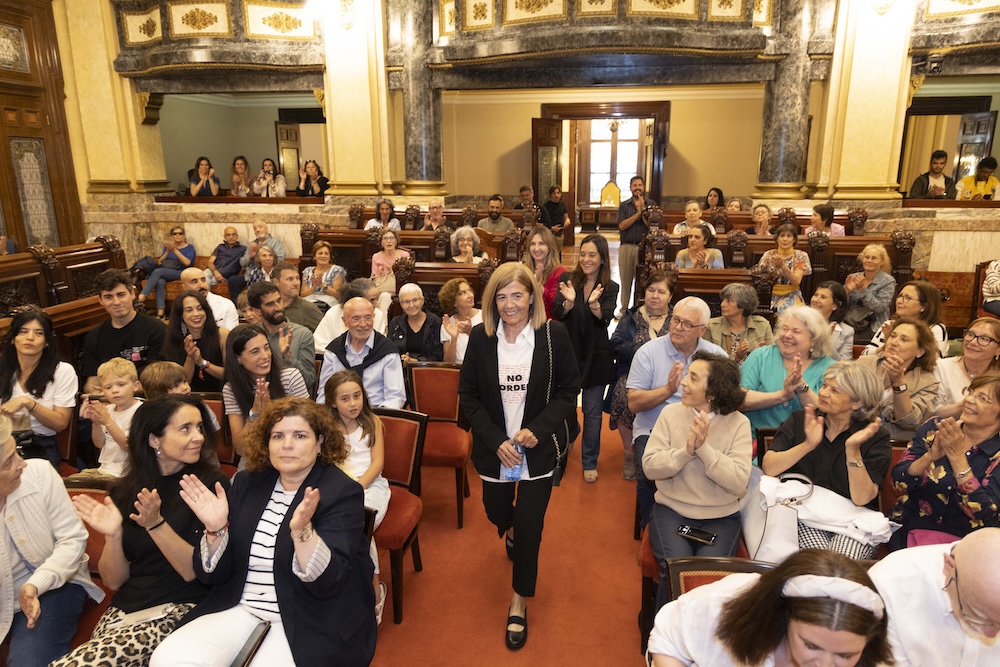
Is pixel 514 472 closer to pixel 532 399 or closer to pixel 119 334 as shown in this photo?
pixel 532 399

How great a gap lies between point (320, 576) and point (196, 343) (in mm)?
2331

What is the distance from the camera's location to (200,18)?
8.12 metres

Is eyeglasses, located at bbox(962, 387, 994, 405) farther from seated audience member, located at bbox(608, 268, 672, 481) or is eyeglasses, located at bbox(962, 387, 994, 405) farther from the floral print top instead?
seated audience member, located at bbox(608, 268, 672, 481)

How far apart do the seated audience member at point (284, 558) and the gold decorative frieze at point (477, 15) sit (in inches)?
275

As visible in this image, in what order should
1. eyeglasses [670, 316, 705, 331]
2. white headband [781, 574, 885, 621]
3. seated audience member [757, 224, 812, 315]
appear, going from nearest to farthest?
white headband [781, 574, 885, 621] < eyeglasses [670, 316, 705, 331] < seated audience member [757, 224, 812, 315]

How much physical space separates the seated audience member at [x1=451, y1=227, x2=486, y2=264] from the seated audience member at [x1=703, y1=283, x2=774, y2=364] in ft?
8.62

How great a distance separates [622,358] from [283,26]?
22.6 ft

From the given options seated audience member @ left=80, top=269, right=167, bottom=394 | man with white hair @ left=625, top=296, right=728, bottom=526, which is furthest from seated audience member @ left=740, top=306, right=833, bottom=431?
seated audience member @ left=80, top=269, right=167, bottom=394

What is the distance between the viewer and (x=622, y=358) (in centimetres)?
377

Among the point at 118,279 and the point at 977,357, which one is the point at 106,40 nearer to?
the point at 118,279

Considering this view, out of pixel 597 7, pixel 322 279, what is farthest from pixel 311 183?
pixel 597 7

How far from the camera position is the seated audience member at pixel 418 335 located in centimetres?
415

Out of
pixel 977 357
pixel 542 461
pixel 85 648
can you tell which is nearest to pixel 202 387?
pixel 85 648

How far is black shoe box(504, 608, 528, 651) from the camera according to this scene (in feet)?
8.68
